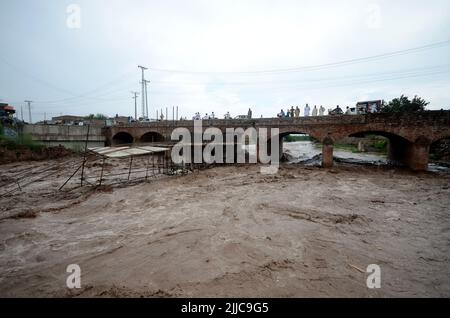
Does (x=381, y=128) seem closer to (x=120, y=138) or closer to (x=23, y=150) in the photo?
(x=120, y=138)

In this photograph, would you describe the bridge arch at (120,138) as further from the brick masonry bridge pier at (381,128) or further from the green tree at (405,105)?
the green tree at (405,105)

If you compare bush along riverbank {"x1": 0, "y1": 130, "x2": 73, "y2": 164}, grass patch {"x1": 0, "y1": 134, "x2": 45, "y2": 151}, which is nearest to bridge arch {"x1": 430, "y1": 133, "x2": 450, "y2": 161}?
bush along riverbank {"x1": 0, "y1": 130, "x2": 73, "y2": 164}

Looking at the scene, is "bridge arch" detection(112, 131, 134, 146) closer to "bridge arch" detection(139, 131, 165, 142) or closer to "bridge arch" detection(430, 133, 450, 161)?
"bridge arch" detection(139, 131, 165, 142)

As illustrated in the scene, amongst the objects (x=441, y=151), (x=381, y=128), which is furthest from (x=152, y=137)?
(x=441, y=151)

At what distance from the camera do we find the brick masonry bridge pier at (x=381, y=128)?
1548 cm

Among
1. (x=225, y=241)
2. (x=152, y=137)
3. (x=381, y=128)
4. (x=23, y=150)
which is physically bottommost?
(x=225, y=241)

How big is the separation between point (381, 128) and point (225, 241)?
52.4 ft

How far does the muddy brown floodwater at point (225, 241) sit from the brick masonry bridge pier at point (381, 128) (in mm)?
4708

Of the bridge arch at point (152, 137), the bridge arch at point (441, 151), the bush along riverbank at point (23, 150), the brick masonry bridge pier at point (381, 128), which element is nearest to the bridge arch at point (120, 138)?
the bridge arch at point (152, 137)

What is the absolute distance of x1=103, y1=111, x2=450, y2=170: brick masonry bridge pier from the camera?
50.8ft

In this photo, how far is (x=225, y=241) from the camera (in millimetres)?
6777

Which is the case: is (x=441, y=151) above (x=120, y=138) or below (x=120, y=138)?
below
